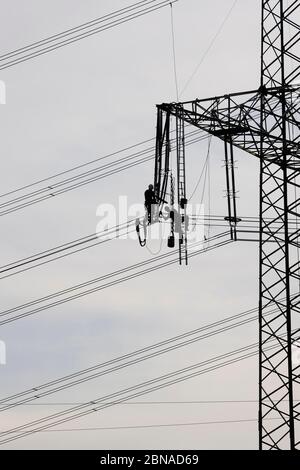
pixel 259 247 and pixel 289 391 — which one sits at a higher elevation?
pixel 259 247

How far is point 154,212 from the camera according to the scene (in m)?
46.3

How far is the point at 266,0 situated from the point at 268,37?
1522 mm

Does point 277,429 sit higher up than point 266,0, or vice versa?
point 266,0

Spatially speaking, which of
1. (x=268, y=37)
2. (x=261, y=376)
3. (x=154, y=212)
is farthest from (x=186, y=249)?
(x=268, y=37)

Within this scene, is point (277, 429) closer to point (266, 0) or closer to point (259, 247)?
point (259, 247)

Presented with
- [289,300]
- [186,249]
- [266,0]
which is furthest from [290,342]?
[266,0]
